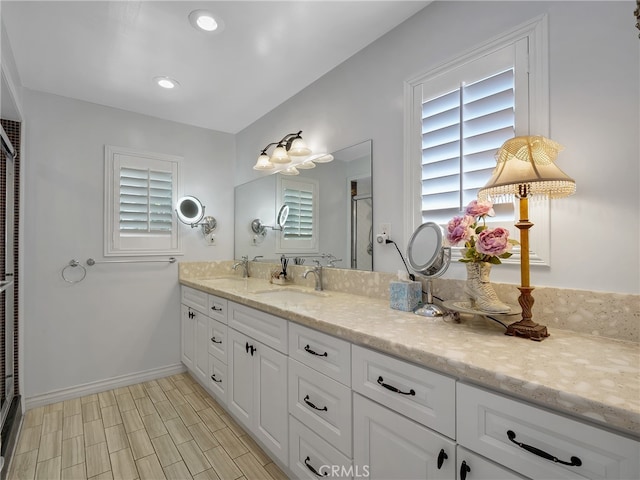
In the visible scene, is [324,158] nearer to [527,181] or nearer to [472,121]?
[472,121]

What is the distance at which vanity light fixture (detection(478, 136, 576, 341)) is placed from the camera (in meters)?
1.04

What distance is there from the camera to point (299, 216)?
2.44 m

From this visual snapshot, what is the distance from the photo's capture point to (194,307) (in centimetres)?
261

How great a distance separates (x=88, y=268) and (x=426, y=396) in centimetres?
270

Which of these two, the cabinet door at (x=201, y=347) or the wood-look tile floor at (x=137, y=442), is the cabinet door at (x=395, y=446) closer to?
the wood-look tile floor at (x=137, y=442)

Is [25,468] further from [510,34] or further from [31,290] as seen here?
[510,34]

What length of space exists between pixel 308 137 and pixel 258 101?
60 cm

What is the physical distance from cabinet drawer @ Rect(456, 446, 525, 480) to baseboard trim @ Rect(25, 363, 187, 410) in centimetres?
272

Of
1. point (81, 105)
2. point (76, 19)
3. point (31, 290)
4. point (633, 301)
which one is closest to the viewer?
point (633, 301)

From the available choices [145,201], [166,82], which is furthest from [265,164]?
[145,201]

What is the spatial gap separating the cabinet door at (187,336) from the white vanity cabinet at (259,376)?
0.77 metres


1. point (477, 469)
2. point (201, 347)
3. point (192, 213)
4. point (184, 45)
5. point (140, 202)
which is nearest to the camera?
point (477, 469)

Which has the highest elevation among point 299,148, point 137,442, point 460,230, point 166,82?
point 166,82

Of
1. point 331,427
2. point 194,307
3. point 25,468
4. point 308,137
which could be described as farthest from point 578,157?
point 25,468
